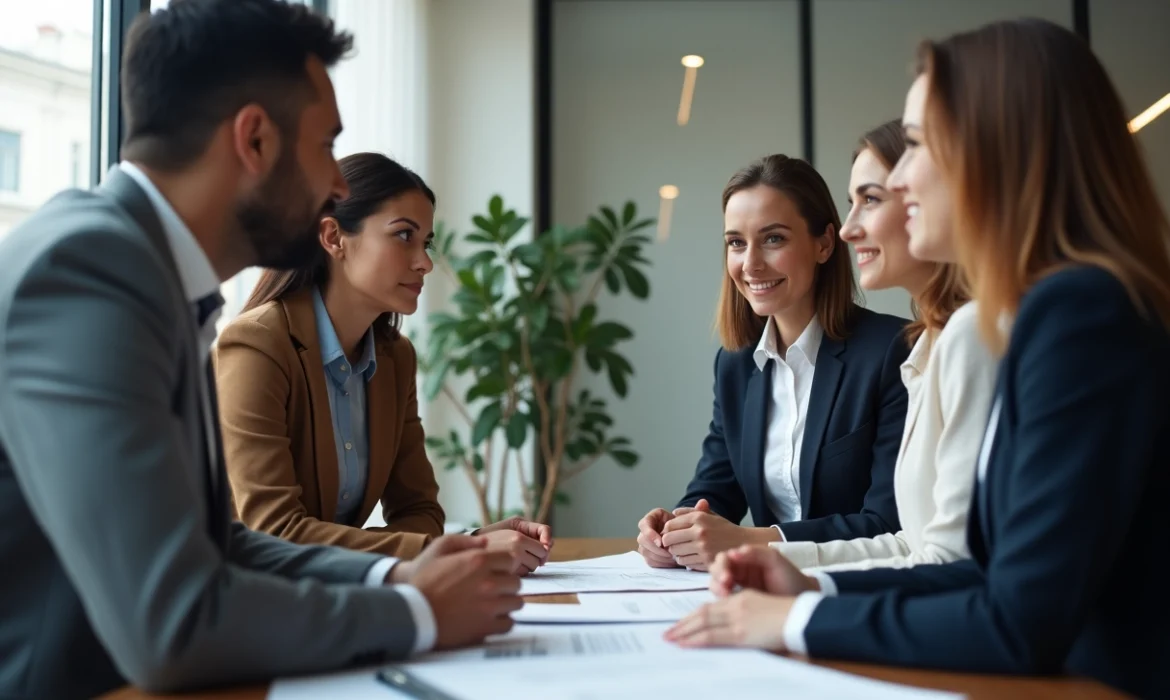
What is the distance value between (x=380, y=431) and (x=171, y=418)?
1194mm

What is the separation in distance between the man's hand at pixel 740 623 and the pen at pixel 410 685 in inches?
11.6

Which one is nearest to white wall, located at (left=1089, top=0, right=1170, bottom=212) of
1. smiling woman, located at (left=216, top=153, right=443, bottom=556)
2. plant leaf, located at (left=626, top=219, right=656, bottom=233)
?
plant leaf, located at (left=626, top=219, right=656, bottom=233)

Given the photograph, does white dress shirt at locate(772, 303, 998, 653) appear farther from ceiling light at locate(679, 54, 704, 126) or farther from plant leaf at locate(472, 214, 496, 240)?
ceiling light at locate(679, 54, 704, 126)

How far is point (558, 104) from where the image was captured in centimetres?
536

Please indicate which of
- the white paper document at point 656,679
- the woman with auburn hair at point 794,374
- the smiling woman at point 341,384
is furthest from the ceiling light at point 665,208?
the white paper document at point 656,679

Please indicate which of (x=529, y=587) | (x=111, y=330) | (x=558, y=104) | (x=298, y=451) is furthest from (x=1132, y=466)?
(x=558, y=104)

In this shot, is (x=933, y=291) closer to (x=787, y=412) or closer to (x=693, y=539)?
(x=787, y=412)

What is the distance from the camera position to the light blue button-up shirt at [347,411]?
2072 millimetres

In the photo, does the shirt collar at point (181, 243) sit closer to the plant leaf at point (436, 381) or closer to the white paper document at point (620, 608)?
the white paper document at point (620, 608)

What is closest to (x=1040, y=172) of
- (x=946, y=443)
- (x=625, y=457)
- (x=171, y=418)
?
(x=946, y=443)

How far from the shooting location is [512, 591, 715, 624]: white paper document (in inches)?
47.6

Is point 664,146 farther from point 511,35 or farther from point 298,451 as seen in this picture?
point 298,451

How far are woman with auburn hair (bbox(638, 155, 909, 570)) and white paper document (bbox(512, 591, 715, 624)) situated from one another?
0.53m

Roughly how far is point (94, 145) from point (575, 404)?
301 cm
